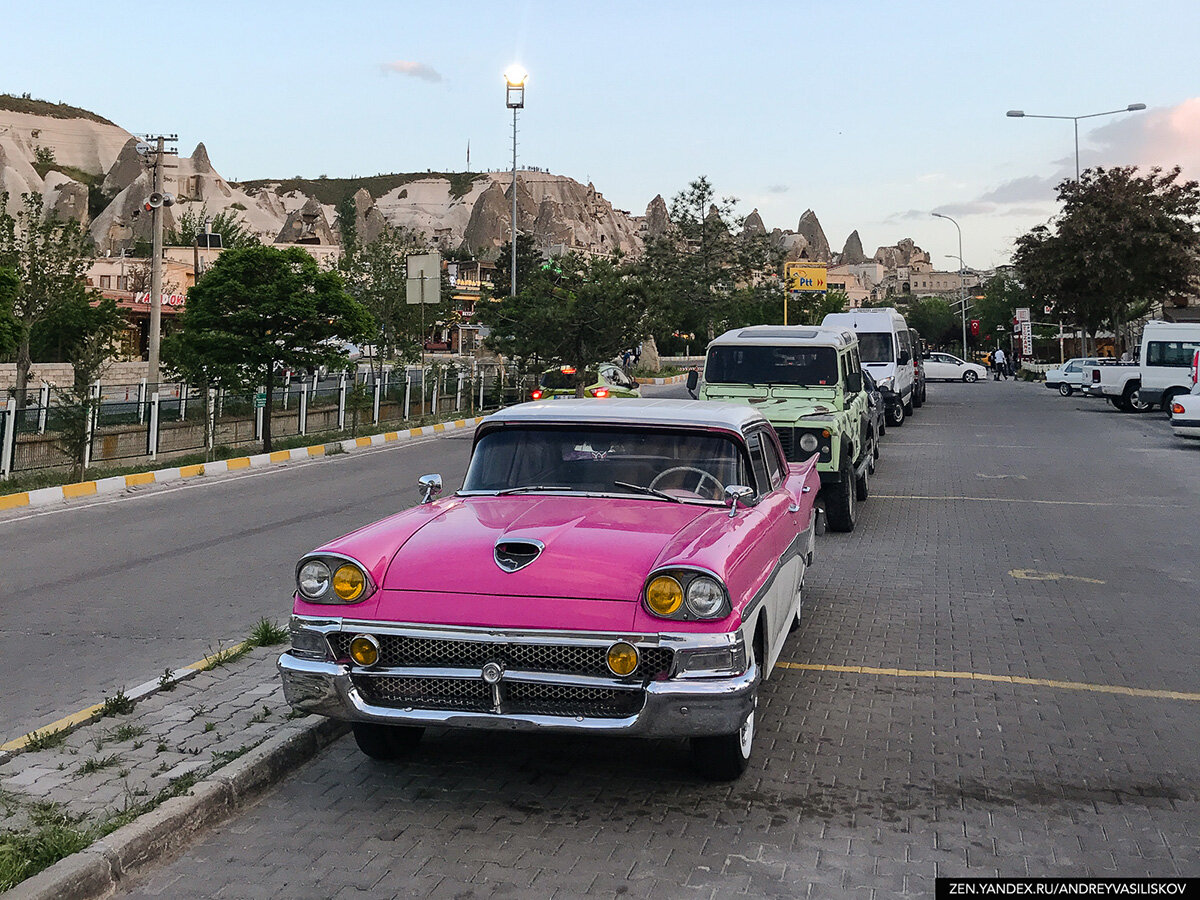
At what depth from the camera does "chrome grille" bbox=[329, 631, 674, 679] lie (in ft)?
14.6

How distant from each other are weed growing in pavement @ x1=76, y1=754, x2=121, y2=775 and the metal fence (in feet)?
45.7

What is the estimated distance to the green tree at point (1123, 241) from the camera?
141 feet

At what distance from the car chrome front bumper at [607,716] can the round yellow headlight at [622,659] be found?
4 centimetres

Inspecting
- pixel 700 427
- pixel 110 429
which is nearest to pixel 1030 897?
pixel 700 427

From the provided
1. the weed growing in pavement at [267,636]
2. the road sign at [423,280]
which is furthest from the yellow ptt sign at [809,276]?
the weed growing in pavement at [267,636]

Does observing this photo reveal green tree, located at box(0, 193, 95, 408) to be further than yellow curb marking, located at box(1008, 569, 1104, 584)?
Yes

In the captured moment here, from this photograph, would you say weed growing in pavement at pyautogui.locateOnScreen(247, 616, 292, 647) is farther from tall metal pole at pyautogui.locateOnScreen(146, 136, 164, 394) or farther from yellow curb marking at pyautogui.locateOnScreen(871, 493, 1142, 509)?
tall metal pole at pyautogui.locateOnScreen(146, 136, 164, 394)

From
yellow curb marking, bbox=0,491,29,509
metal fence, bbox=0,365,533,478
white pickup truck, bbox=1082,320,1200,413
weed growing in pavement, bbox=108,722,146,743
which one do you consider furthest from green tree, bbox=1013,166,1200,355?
weed growing in pavement, bbox=108,722,146,743

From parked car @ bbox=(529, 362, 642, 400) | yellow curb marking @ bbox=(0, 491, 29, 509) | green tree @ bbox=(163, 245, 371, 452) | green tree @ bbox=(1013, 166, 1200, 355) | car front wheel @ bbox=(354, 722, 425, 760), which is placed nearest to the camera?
car front wheel @ bbox=(354, 722, 425, 760)

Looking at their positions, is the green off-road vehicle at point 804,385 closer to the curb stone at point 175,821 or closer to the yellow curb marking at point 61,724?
the yellow curb marking at point 61,724

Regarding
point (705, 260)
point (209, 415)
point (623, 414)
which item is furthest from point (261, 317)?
point (705, 260)

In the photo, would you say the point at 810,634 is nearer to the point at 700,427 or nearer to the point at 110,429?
the point at 700,427

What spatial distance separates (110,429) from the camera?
20062 mm

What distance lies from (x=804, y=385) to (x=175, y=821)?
10.5 meters
